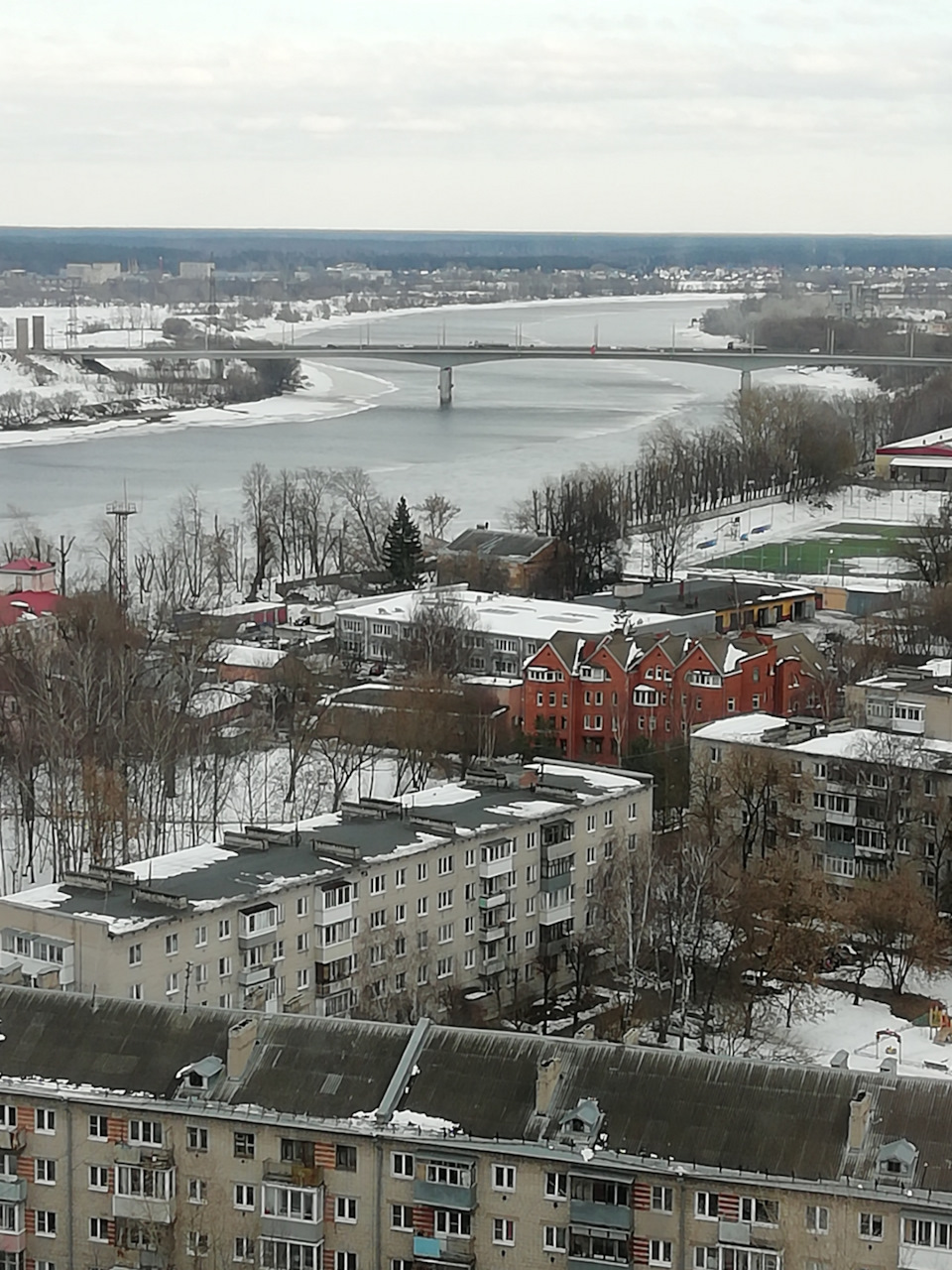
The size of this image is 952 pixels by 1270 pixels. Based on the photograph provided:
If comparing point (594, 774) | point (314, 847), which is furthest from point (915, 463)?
point (314, 847)

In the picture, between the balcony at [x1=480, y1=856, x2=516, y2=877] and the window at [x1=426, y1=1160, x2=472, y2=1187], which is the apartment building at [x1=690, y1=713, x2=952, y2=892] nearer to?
the balcony at [x1=480, y1=856, x2=516, y2=877]

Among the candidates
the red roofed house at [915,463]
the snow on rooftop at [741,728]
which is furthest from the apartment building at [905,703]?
the red roofed house at [915,463]

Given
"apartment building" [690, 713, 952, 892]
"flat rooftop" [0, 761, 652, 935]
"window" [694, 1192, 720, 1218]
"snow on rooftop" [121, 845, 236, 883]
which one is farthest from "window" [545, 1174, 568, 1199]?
"apartment building" [690, 713, 952, 892]

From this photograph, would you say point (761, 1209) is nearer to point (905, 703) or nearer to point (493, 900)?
point (493, 900)

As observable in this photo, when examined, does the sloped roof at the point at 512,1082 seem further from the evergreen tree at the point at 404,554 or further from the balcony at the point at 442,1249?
the evergreen tree at the point at 404,554

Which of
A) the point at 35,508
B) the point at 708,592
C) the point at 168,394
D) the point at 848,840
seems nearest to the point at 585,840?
the point at 848,840
